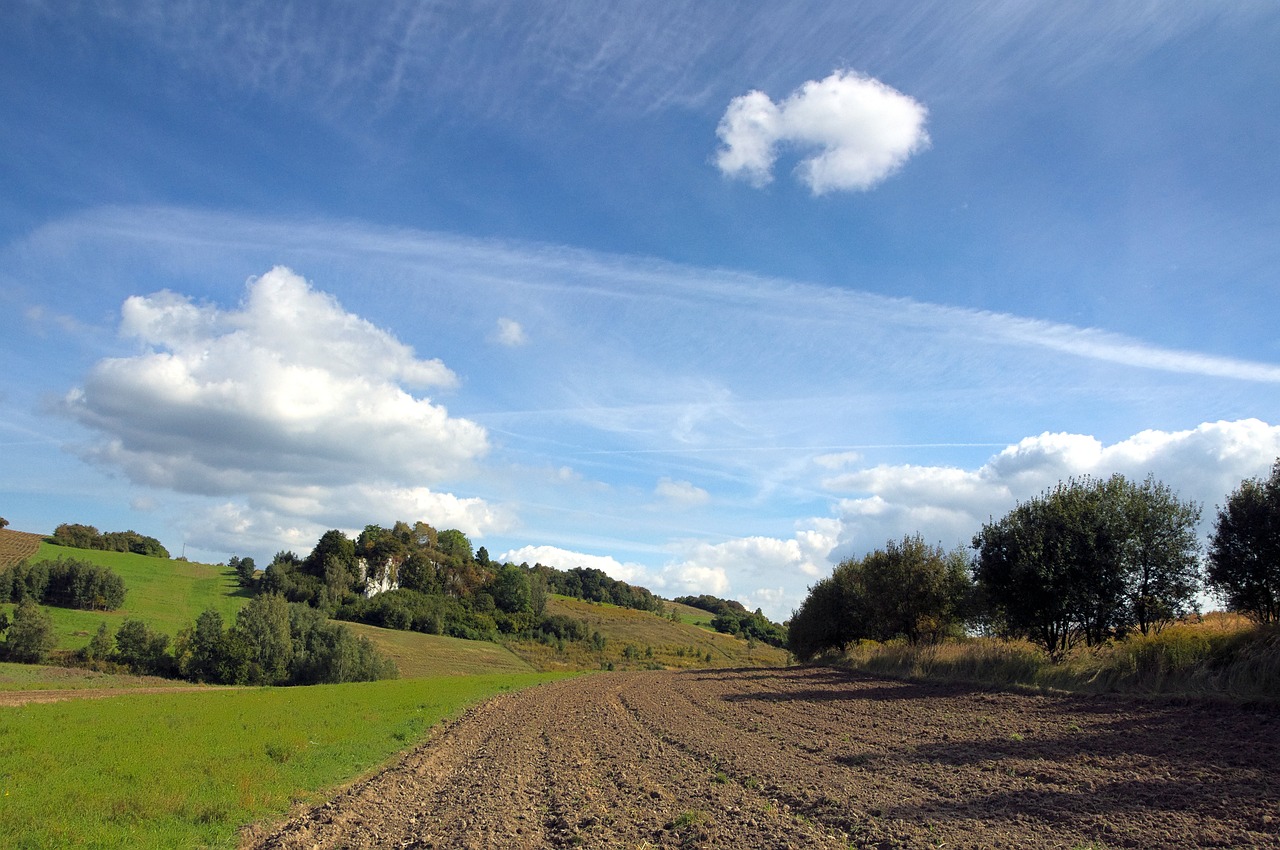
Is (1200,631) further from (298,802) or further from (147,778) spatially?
(147,778)

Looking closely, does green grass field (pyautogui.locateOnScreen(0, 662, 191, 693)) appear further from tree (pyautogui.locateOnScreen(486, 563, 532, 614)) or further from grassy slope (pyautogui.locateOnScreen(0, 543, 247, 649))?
tree (pyautogui.locateOnScreen(486, 563, 532, 614))

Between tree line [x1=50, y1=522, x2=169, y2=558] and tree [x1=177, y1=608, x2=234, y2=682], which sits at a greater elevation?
tree line [x1=50, y1=522, x2=169, y2=558]

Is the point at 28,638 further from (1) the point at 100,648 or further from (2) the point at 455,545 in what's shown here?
(2) the point at 455,545

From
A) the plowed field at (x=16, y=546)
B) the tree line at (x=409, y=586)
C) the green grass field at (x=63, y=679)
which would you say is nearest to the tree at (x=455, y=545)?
the tree line at (x=409, y=586)

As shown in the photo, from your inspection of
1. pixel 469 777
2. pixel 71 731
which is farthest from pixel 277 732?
pixel 469 777

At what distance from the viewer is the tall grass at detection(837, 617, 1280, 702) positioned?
1686 cm

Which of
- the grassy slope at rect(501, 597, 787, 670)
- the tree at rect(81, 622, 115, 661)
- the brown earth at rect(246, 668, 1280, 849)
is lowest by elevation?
the grassy slope at rect(501, 597, 787, 670)

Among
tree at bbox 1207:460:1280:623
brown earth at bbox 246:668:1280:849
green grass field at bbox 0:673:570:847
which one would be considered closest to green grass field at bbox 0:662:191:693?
green grass field at bbox 0:673:570:847

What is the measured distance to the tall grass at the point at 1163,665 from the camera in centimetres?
1686

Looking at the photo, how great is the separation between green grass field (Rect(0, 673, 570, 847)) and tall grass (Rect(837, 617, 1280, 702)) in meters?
20.8

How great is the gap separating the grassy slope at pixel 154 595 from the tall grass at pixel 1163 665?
3040 inches

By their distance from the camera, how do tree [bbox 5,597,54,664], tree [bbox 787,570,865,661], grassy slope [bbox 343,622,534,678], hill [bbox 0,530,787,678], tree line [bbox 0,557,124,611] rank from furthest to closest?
grassy slope [bbox 343,622,534,678] → hill [bbox 0,530,787,678] → tree line [bbox 0,557,124,611] → tree [bbox 5,597,54,664] → tree [bbox 787,570,865,661]

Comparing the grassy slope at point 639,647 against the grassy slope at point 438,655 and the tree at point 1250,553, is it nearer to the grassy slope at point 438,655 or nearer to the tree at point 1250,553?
the grassy slope at point 438,655

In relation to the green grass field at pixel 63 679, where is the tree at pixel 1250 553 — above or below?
above
